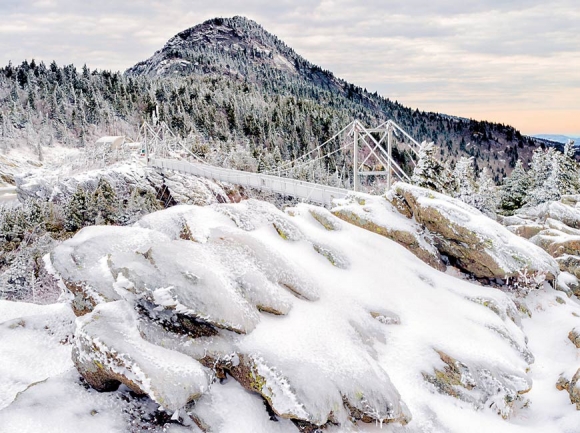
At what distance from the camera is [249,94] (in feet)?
385

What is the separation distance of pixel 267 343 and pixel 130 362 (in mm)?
2243

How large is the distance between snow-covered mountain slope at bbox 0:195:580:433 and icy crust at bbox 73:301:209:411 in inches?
0.9

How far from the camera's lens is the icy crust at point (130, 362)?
6.40 m

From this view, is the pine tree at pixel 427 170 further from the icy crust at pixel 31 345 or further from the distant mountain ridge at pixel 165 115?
the distant mountain ridge at pixel 165 115

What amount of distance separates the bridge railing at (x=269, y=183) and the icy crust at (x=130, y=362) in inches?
590

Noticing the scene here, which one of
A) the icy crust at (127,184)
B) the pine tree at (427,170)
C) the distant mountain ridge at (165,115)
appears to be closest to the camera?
the pine tree at (427,170)

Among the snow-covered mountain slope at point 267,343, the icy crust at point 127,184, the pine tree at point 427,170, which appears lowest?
the icy crust at point 127,184

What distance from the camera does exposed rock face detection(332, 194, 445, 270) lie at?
13.9m

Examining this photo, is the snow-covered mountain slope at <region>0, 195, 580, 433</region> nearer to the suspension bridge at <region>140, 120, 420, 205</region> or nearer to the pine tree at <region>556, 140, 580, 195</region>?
the suspension bridge at <region>140, 120, 420, 205</region>

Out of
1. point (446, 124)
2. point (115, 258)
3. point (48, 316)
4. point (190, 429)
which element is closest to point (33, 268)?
point (48, 316)

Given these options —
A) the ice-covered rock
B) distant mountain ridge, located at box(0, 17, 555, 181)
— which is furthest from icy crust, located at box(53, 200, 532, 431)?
distant mountain ridge, located at box(0, 17, 555, 181)

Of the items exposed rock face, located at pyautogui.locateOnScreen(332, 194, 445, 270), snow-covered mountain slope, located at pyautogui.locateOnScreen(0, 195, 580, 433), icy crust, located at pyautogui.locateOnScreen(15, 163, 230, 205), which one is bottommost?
icy crust, located at pyautogui.locateOnScreen(15, 163, 230, 205)

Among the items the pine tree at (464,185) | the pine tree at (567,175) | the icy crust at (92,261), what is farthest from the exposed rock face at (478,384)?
the pine tree at (567,175)

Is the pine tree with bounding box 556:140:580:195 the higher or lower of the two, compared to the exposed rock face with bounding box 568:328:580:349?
higher
